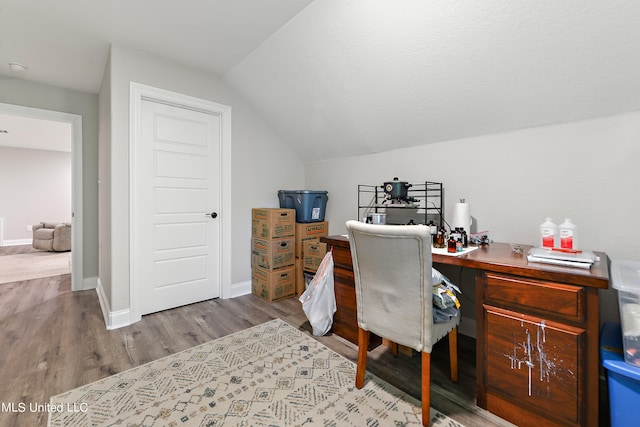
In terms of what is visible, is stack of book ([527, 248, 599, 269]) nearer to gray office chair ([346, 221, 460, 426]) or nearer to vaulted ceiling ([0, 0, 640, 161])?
gray office chair ([346, 221, 460, 426])

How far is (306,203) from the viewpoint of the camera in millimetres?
3232

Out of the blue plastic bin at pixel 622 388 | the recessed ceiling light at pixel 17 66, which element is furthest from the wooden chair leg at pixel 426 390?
the recessed ceiling light at pixel 17 66

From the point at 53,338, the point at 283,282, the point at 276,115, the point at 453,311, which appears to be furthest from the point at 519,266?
the point at 53,338

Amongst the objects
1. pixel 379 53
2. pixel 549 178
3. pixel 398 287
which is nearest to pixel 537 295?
pixel 398 287

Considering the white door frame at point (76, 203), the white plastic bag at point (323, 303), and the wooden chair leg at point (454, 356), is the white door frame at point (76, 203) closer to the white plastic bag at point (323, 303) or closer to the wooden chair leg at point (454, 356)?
the white plastic bag at point (323, 303)

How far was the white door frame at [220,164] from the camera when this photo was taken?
253 cm

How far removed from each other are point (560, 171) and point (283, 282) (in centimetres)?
254

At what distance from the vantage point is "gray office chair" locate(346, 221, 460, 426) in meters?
1.34

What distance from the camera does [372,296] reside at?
1.57 m

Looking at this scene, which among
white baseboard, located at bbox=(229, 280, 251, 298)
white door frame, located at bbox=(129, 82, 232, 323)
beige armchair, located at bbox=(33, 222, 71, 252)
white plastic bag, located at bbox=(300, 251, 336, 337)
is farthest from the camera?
beige armchair, located at bbox=(33, 222, 71, 252)

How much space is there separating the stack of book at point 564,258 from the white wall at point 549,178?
0.47m

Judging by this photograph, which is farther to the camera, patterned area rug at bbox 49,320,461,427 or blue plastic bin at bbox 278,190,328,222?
blue plastic bin at bbox 278,190,328,222

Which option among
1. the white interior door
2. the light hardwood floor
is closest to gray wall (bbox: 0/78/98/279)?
the light hardwood floor

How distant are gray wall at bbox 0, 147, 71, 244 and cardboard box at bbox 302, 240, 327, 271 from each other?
7419mm
